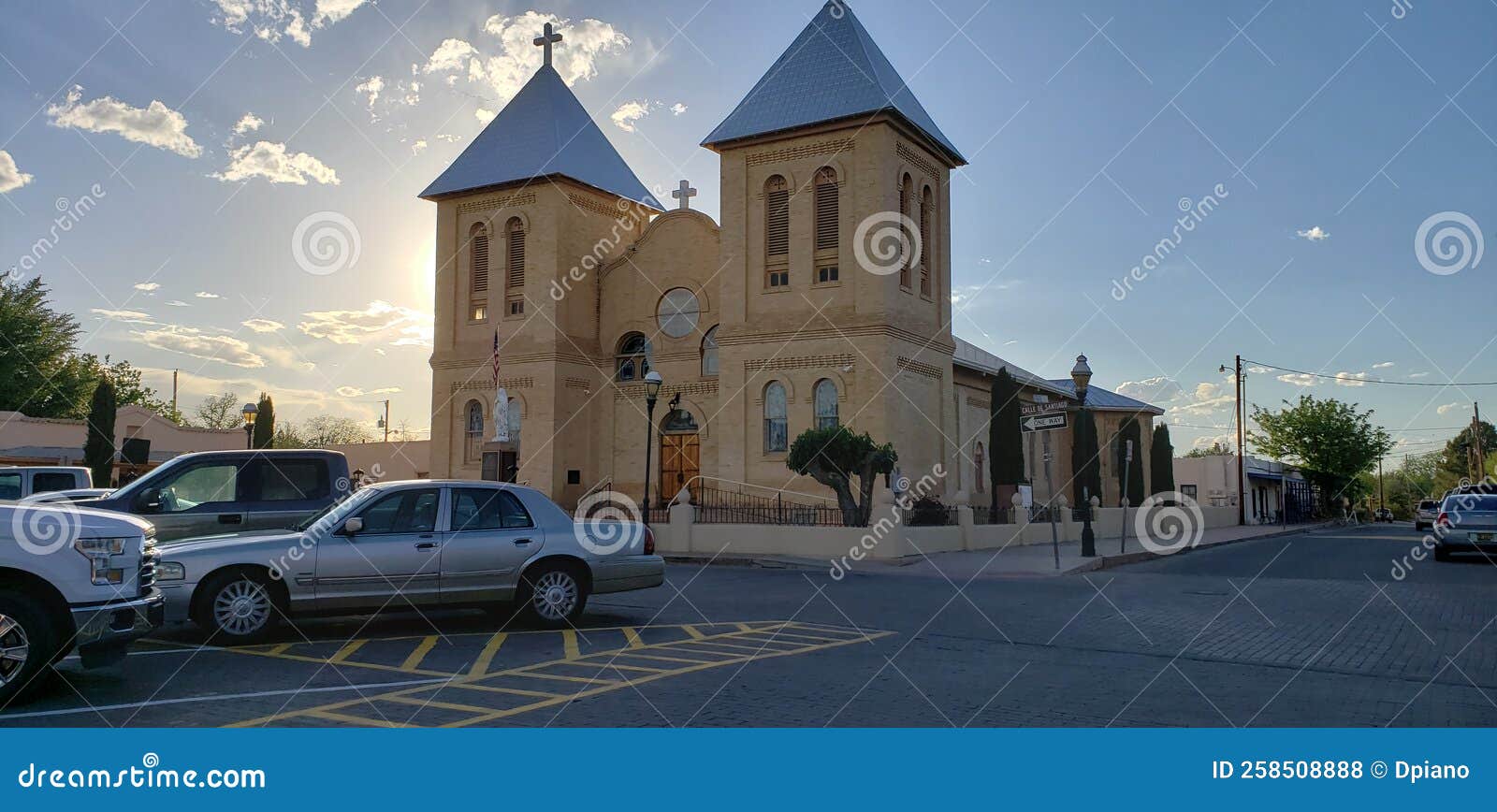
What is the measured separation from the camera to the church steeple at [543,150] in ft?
114

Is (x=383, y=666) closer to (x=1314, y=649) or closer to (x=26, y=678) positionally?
(x=26, y=678)

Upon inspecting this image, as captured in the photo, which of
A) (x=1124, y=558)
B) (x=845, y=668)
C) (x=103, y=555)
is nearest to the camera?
(x=103, y=555)

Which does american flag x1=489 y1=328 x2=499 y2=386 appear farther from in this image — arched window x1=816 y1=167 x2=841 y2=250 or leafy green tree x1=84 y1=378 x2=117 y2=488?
leafy green tree x1=84 y1=378 x2=117 y2=488

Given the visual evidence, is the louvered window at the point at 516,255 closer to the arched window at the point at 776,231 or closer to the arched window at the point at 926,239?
the arched window at the point at 776,231

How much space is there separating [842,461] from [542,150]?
16813 millimetres

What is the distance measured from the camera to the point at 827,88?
30.4 m

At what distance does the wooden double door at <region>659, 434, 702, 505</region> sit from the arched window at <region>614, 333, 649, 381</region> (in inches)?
→ 95.7

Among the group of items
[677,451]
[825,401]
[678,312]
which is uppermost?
[678,312]

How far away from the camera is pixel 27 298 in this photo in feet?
176

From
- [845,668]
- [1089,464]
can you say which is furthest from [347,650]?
[1089,464]

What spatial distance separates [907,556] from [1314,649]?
43.6 feet

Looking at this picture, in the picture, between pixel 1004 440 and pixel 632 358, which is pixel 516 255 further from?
pixel 1004 440

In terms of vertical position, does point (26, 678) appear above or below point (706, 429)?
below

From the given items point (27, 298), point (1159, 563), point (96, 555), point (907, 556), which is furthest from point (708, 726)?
point (27, 298)
